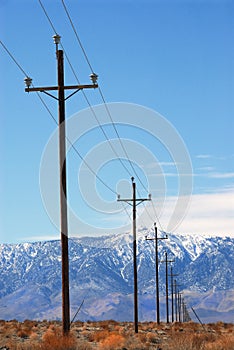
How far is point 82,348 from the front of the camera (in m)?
24.6

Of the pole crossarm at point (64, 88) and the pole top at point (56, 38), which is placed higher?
the pole top at point (56, 38)

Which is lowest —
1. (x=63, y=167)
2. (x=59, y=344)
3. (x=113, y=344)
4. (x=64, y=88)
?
(x=113, y=344)

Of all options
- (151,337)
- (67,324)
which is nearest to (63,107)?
(67,324)

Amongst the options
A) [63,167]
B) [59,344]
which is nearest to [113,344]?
[59,344]

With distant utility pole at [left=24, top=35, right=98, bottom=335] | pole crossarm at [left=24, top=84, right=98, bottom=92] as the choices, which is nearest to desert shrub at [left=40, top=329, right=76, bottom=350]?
distant utility pole at [left=24, top=35, right=98, bottom=335]

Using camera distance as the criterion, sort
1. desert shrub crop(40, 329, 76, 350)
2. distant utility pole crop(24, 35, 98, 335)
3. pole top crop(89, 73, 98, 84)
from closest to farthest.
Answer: desert shrub crop(40, 329, 76, 350), distant utility pole crop(24, 35, 98, 335), pole top crop(89, 73, 98, 84)

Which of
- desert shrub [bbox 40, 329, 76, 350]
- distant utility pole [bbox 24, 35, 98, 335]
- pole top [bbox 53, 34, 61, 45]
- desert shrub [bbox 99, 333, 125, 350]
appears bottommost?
desert shrub [bbox 99, 333, 125, 350]

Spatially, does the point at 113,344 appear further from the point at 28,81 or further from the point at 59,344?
the point at 28,81

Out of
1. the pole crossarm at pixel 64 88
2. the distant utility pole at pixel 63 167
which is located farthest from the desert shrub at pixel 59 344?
the pole crossarm at pixel 64 88

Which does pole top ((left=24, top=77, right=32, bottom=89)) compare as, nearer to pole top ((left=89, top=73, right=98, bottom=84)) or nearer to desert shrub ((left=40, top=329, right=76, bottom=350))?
pole top ((left=89, top=73, right=98, bottom=84))

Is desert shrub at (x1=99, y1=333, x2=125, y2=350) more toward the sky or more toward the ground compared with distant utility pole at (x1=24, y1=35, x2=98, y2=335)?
more toward the ground

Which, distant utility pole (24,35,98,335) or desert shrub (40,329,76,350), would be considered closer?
desert shrub (40,329,76,350)

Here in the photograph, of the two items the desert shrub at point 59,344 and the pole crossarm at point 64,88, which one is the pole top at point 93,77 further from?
the desert shrub at point 59,344

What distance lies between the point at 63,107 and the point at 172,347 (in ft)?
34.1
